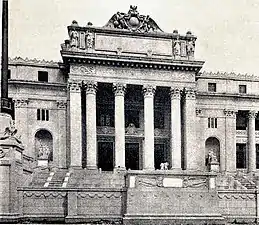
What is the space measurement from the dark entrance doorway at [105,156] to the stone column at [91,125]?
162 inches

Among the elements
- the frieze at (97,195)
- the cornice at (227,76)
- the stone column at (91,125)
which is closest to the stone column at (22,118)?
the stone column at (91,125)

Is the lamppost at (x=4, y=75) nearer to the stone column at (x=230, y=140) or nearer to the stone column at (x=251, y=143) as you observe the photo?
the stone column at (x=230, y=140)

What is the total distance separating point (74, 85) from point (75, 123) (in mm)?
3557

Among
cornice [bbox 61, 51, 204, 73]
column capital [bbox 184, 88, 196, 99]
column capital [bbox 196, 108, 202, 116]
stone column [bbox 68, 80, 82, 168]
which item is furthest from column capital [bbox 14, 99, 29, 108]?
column capital [bbox 196, 108, 202, 116]

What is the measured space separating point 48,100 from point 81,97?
359cm

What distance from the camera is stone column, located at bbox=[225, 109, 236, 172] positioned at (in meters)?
51.4

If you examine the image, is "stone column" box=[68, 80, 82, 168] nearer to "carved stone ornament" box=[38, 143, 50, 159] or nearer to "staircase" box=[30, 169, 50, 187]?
"carved stone ornament" box=[38, 143, 50, 159]

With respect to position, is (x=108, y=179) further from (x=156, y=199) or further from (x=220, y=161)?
(x=220, y=161)

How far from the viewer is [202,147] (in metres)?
51.0

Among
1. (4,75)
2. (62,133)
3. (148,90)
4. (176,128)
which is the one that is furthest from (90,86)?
(4,75)

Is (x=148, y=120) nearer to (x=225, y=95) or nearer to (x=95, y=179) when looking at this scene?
(x=95, y=179)

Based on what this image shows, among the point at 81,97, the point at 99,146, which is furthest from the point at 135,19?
the point at 99,146

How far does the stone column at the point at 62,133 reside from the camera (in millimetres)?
47125

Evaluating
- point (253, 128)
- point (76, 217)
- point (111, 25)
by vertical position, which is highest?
point (111, 25)
